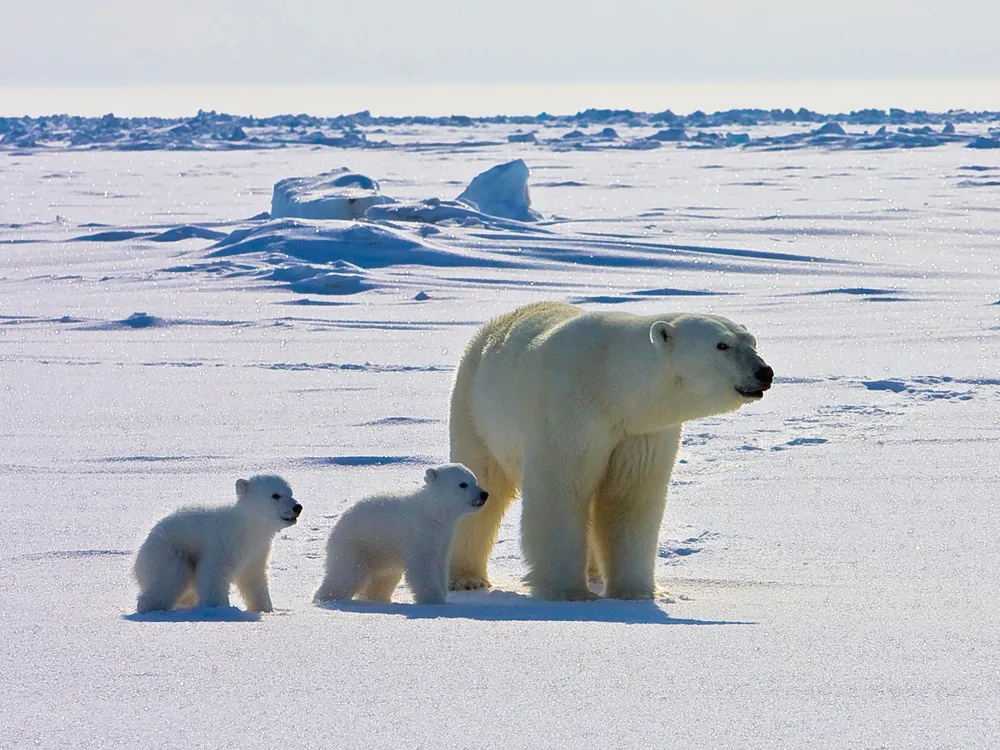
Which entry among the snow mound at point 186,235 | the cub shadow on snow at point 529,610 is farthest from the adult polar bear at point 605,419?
the snow mound at point 186,235

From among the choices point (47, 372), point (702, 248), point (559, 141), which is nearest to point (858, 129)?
point (559, 141)

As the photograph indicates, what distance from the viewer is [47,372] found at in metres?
8.31

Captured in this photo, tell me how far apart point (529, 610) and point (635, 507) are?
0.62 m

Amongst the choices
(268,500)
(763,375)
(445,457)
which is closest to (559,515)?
(763,375)

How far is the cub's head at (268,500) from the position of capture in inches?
156

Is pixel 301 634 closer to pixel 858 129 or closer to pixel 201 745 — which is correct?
pixel 201 745

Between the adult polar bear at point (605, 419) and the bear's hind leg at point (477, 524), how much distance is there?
0.71ft

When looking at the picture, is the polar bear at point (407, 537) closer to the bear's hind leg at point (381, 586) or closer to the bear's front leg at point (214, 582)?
the bear's hind leg at point (381, 586)

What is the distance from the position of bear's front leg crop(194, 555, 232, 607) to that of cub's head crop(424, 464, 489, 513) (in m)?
0.73

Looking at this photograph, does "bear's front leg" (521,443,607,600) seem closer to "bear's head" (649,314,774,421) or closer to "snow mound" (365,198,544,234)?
"bear's head" (649,314,774,421)

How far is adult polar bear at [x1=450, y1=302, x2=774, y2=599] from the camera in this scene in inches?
163

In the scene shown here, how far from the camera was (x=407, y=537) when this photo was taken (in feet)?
13.7

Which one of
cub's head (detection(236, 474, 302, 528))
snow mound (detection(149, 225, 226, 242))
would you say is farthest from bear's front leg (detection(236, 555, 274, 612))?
snow mound (detection(149, 225, 226, 242))

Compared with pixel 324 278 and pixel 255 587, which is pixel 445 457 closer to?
pixel 255 587
